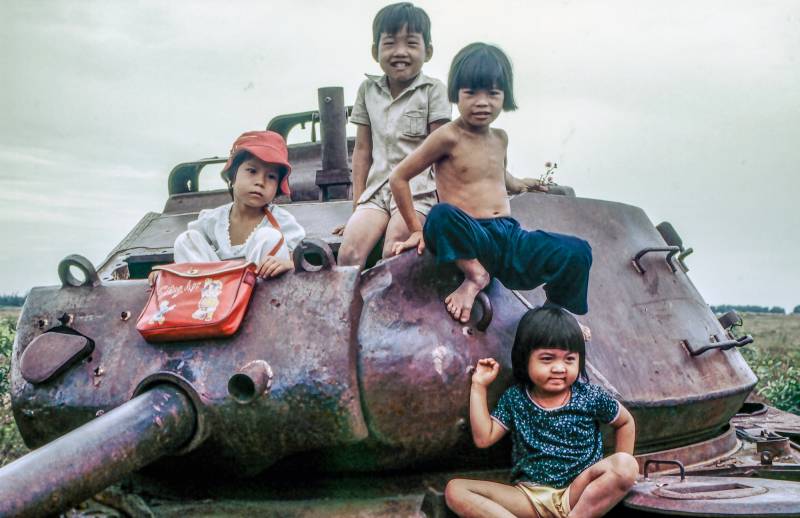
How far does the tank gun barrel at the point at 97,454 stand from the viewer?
2148mm

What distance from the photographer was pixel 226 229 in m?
3.44

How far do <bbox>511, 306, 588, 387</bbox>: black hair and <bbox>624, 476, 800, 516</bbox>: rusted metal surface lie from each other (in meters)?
0.44

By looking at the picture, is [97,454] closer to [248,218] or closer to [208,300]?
[208,300]

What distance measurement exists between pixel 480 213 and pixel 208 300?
39.5 inches

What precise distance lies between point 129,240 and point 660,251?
2.85 meters

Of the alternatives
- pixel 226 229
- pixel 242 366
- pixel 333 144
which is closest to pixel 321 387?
pixel 242 366

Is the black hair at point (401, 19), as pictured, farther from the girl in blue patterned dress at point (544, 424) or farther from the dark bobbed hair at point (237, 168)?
the girl in blue patterned dress at point (544, 424)

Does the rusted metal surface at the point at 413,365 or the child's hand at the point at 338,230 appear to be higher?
the child's hand at the point at 338,230

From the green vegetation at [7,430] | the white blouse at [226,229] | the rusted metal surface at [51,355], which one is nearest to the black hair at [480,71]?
the white blouse at [226,229]

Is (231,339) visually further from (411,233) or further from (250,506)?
(411,233)

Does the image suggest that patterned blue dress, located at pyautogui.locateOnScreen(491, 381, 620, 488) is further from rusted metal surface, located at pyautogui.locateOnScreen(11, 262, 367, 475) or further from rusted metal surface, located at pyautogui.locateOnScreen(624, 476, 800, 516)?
rusted metal surface, located at pyautogui.locateOnScreen(11, 262, 367, 475)

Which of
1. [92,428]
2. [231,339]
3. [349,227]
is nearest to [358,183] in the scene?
[349,227]

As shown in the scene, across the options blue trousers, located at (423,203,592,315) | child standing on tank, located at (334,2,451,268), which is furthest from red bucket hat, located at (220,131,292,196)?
blue trousers, located at (423,203,592,315)

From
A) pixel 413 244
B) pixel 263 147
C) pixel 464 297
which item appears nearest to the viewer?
pixel 464 297
